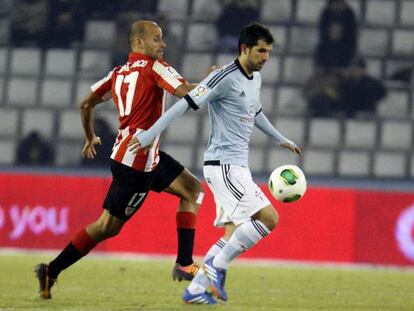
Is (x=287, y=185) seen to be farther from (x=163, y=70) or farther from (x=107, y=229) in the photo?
(x=107, y=229)

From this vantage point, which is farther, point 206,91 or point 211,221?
point 211,221

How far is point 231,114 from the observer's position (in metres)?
8.06

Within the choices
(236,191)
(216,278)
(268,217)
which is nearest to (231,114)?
(236,191)

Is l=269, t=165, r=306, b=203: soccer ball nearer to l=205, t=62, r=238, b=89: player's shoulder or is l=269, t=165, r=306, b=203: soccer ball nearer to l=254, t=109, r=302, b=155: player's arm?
l=254, t=109, r=302, b=155: player's arm

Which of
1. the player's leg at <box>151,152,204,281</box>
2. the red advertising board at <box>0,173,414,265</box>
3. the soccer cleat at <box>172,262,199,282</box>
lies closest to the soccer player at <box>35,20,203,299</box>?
→ the player's leg at <box>151,152,204,281</box>

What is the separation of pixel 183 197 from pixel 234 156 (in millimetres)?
1211

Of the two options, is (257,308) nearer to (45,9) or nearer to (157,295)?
(157,295)

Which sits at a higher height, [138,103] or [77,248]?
[138,103]

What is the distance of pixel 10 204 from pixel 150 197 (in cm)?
174

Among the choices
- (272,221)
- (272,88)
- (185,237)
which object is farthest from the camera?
(272,88)

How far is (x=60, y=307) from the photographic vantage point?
302 inches

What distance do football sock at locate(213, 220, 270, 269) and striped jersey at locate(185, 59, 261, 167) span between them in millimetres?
450

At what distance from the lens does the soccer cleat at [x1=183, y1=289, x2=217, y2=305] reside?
789cm

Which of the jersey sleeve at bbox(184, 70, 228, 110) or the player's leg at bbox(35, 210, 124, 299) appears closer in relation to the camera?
the jersey sleeve at bbox(184, 70, 228, 110)
